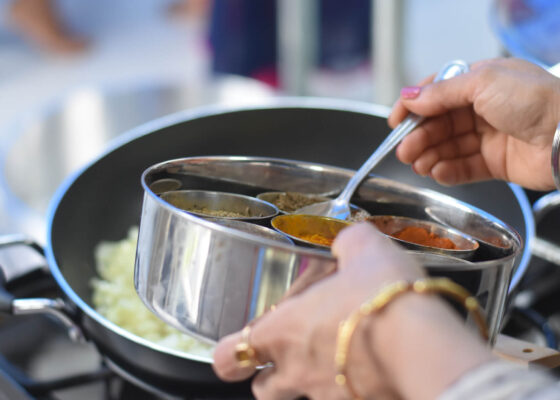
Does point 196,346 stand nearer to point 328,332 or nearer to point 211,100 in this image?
point 328,332

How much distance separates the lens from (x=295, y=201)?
0.56 m

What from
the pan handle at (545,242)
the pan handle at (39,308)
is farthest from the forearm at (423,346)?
the pan handle at (545,242)

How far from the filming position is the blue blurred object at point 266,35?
2.04m

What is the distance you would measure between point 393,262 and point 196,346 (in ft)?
1.30

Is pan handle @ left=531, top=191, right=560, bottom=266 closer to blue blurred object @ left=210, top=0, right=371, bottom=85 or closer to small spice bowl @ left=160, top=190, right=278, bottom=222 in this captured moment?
small spice bowl @ left=160, top=190, right=278, bottom=222

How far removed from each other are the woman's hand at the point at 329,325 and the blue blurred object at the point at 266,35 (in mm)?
1777

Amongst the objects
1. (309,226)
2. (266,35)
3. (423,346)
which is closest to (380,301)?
(423,346)

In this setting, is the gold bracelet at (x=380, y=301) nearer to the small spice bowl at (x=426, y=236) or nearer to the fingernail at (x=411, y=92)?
the small spice bowl at (x=426, y=236)

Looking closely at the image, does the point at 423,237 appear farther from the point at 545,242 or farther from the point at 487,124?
the point at 545,242

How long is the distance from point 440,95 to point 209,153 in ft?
1.37

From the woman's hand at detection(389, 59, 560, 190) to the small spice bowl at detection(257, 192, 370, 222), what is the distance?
0.13 meters

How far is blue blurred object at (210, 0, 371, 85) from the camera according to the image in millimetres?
2037

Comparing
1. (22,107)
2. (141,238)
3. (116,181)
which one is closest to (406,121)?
(141,238)

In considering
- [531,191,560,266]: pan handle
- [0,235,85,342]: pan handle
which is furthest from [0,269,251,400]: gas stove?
[531,191,560,266]: pan handle
